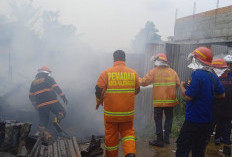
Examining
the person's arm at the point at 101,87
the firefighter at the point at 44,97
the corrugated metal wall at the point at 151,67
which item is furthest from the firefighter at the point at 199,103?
the firefighter at the point at 44,97

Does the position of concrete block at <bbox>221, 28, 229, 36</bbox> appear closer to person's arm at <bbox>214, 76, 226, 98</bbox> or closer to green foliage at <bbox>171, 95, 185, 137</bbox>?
green foliage at <bbox>171, 95, 185, 137</bbox>

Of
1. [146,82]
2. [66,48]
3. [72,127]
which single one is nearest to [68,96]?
[72,127]

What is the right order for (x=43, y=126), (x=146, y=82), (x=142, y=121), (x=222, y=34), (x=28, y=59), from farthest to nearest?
(x=222, y=34), (x=28, y=59), (x=142, y=121), (x=43, y=126), (x=146, y=82)

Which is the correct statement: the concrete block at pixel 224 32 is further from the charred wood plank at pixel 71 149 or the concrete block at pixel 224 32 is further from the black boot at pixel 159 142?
the charred wood plank at pixel 71 149

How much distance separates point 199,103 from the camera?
122 inches

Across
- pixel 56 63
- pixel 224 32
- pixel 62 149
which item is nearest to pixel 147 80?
pixel 62 149

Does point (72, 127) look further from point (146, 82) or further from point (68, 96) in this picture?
point (146, 82)

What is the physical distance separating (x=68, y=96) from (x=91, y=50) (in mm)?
2394

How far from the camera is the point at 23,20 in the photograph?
9672mm

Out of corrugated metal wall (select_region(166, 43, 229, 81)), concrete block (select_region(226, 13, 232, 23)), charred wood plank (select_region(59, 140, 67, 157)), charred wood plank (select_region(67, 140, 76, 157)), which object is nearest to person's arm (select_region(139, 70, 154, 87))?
charred wood plank (select_region(67, 140, 76, 157))

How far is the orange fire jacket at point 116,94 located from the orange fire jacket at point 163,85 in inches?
48.8

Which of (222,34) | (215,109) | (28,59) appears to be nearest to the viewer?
(215,109)

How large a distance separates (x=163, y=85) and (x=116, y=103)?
1.63m

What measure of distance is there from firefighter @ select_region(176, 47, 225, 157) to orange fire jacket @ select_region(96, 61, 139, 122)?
2.93 ft
